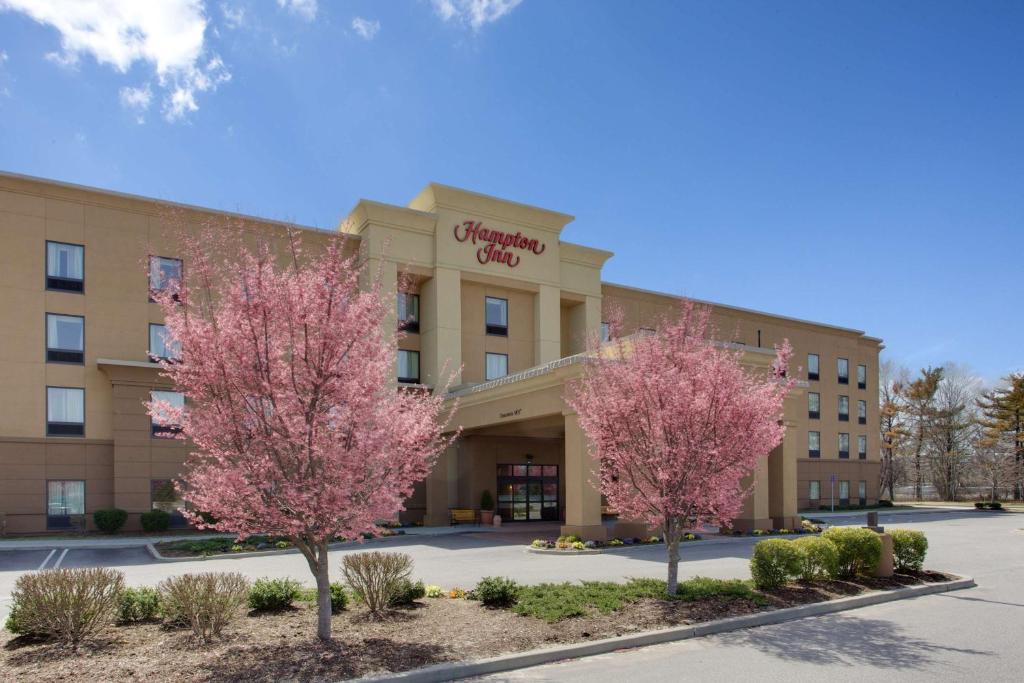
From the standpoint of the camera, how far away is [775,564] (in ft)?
43.5

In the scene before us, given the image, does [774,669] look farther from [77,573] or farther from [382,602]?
[77,573]

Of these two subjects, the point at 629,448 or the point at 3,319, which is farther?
the point at 3,319

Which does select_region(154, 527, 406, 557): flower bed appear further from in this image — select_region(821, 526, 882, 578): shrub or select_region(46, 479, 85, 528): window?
select_region(821, 526, 882, 578): shrub

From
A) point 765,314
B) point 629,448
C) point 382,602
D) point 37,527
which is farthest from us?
point 765,314

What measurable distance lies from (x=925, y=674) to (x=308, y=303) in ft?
27.4

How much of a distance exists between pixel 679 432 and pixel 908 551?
6779mm

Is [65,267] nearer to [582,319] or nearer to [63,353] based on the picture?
[63,353]

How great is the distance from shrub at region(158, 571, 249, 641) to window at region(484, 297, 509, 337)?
2598cm

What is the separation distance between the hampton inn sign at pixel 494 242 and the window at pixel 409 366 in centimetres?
540

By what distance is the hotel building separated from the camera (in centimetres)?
2658

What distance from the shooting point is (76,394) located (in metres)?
27.6

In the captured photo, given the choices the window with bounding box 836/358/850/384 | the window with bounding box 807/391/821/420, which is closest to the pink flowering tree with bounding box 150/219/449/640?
the window with bounding box 807/391/821/420

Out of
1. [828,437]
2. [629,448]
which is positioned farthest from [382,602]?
[828,437]

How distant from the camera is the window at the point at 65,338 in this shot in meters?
27.3
